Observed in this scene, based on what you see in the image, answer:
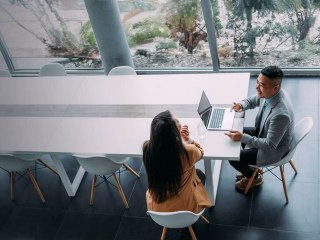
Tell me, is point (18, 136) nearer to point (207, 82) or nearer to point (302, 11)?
point (207, 82)

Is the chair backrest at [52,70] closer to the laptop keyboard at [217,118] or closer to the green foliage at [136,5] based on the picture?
the green foliage at [136,5]

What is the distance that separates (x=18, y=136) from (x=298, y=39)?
11.5ft

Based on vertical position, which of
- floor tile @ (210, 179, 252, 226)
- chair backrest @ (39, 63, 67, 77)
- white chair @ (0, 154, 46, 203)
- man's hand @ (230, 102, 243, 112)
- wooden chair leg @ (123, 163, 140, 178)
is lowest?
floor tile @ (210, 179, 252, 226)

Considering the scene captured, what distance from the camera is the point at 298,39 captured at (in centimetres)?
507

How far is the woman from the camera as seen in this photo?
9.33ft

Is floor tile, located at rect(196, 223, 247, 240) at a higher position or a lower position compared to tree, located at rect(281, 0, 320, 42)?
lower

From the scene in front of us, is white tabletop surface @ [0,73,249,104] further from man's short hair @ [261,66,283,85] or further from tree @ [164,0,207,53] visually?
tree @ [164,0,207,53]

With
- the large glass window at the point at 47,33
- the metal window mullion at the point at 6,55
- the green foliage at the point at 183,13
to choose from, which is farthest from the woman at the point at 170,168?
the metal window mullion at the point at 6,55

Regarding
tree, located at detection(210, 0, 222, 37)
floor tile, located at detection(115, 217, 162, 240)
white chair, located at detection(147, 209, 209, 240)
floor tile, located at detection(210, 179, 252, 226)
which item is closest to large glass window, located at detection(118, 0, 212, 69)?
tree, located at detection(210, 0, 222, 37)

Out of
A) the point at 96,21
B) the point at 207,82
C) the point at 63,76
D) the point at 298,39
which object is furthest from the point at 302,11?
the point at 63,76

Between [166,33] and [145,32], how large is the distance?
0.31 m

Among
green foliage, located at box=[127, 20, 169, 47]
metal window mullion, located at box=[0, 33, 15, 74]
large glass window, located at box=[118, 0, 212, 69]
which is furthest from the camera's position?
metal window mullion, located at box=[0, 33, 15, 74]

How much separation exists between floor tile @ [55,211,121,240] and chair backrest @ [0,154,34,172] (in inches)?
26.7

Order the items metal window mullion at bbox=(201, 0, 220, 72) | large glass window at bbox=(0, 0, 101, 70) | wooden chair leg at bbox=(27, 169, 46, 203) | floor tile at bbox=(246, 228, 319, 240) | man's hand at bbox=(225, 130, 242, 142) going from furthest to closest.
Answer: large glass window at bbox=(0, 0, 101, 70)
metal window mullion at bbox=(201, 0, 220, 72)
wooden chair leg at bbox=(27, 169, 46, 203)
floor tile at bbox=(246, 228, 319, 240)
man's hand at bbox=(225, 130, 242, 142)
